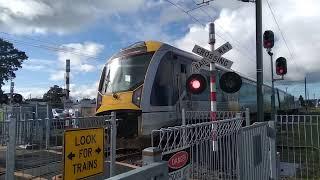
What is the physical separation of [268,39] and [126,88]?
4839mm

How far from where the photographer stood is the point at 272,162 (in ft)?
31.9

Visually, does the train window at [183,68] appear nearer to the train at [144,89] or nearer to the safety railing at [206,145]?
the train at [144,89]

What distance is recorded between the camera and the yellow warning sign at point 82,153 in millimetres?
5703

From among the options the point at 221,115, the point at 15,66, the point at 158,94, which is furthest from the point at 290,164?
the point at 15,66

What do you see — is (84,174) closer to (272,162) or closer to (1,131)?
(1,131)

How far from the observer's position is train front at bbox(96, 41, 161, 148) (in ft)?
48.1

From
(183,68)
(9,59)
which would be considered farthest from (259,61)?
(9,59)

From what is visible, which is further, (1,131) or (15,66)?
(15,66)

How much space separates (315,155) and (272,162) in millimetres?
6059

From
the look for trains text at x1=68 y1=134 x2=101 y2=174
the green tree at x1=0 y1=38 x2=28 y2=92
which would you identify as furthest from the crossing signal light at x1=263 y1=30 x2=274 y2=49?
the green tree at x1=0 y1=38 x2=28 y2=92

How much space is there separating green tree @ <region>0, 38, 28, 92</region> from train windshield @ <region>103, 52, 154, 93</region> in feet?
184

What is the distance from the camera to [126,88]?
50.2 ft

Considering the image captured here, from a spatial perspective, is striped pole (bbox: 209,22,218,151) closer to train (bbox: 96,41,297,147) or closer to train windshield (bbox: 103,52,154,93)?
train (bbox: 96,41,297,147)

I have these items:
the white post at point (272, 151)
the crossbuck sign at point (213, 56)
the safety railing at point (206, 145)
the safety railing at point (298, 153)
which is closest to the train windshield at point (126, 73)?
the safety railing at point (298, 153)
